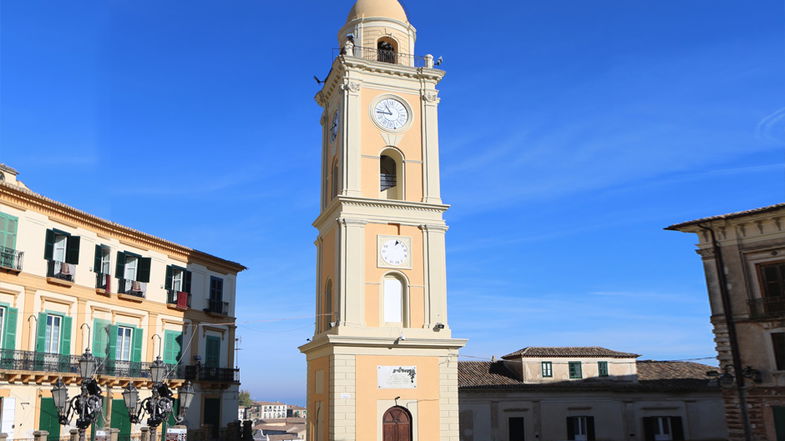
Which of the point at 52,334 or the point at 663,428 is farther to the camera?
the point at 663,428

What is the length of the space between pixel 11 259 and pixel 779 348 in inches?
1102

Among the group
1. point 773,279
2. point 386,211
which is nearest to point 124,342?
point 386,211

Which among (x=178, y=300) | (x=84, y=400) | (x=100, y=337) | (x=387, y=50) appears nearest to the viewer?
(x=84, y=400)

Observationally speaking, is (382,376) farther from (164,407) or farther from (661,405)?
(661,405)

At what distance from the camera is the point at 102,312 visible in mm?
30359

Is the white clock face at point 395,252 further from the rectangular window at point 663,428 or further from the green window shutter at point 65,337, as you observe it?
the rectangular window at point 663,428

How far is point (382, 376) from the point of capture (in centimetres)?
2519

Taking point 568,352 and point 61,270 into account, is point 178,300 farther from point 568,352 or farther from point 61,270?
point 568,352

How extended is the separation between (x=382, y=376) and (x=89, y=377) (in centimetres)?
1145

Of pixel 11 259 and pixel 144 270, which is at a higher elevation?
pixel 144 270

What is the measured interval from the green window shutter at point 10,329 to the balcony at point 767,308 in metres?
26.9

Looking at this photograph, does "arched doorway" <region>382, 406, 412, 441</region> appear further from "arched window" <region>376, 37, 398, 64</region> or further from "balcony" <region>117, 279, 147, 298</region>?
"arched window" <region>376, 37, 398, 64</region>

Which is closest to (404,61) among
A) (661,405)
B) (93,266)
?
(93,266)

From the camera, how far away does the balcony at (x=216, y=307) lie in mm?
36375
